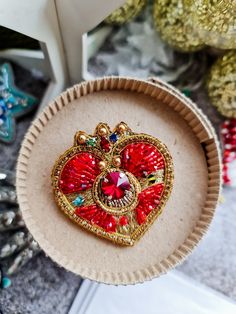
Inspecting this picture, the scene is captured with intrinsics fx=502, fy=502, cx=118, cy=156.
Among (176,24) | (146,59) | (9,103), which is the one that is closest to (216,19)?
(176,24)

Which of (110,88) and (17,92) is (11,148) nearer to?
(17,92)

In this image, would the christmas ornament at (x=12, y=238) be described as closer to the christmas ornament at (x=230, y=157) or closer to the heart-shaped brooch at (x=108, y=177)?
the heart-shaped brooch at (x=108, y=177)

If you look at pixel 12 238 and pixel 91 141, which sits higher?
pixel 91 141

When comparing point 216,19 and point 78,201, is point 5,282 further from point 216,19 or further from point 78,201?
point 216,19

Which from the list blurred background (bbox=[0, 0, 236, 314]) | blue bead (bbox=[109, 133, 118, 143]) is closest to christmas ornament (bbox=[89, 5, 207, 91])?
blurred background (bbox=[0, 0, 236, 314])

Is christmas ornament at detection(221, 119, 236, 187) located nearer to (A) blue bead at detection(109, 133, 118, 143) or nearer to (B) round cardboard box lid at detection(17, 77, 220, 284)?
(B) round cardboard box lid at detection(17, 77, 220, 284)

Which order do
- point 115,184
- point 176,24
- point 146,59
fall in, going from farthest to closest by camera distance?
point 146,59
point 176,24
point 115,184
